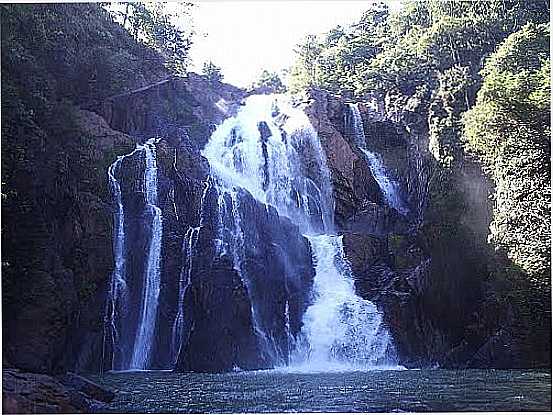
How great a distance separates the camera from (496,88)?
1008 centimetres

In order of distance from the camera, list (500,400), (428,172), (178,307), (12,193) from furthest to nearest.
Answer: (428,172), (178,307), (12,193), (500,400)

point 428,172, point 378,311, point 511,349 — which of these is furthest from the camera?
point 428,172

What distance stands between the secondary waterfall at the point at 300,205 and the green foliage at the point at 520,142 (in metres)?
2.30

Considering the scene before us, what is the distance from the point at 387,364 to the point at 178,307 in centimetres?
296

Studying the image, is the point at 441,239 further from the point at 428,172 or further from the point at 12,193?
the point at 12,193

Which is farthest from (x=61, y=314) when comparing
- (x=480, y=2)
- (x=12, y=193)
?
(x=480, y=2)

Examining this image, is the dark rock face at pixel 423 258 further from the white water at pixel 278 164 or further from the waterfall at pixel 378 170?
the white water at pixel 278 164

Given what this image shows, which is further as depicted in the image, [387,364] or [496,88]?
[496,88]

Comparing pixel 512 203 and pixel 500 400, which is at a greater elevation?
pixel 512 203

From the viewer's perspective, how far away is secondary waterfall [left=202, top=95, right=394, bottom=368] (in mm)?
9500

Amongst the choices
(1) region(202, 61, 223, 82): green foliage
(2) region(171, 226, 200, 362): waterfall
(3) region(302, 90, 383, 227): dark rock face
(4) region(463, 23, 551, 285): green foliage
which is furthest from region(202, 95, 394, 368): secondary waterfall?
(4) region(463, 23, 551, 285): green foliage

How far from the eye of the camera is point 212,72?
1323cm

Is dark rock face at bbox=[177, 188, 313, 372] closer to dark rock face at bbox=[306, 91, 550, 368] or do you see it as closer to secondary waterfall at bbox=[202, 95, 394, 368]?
secondary waterfall at bbox=[202, 95, 394, 368]

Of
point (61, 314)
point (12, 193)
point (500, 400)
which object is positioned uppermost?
point (12, 193)
